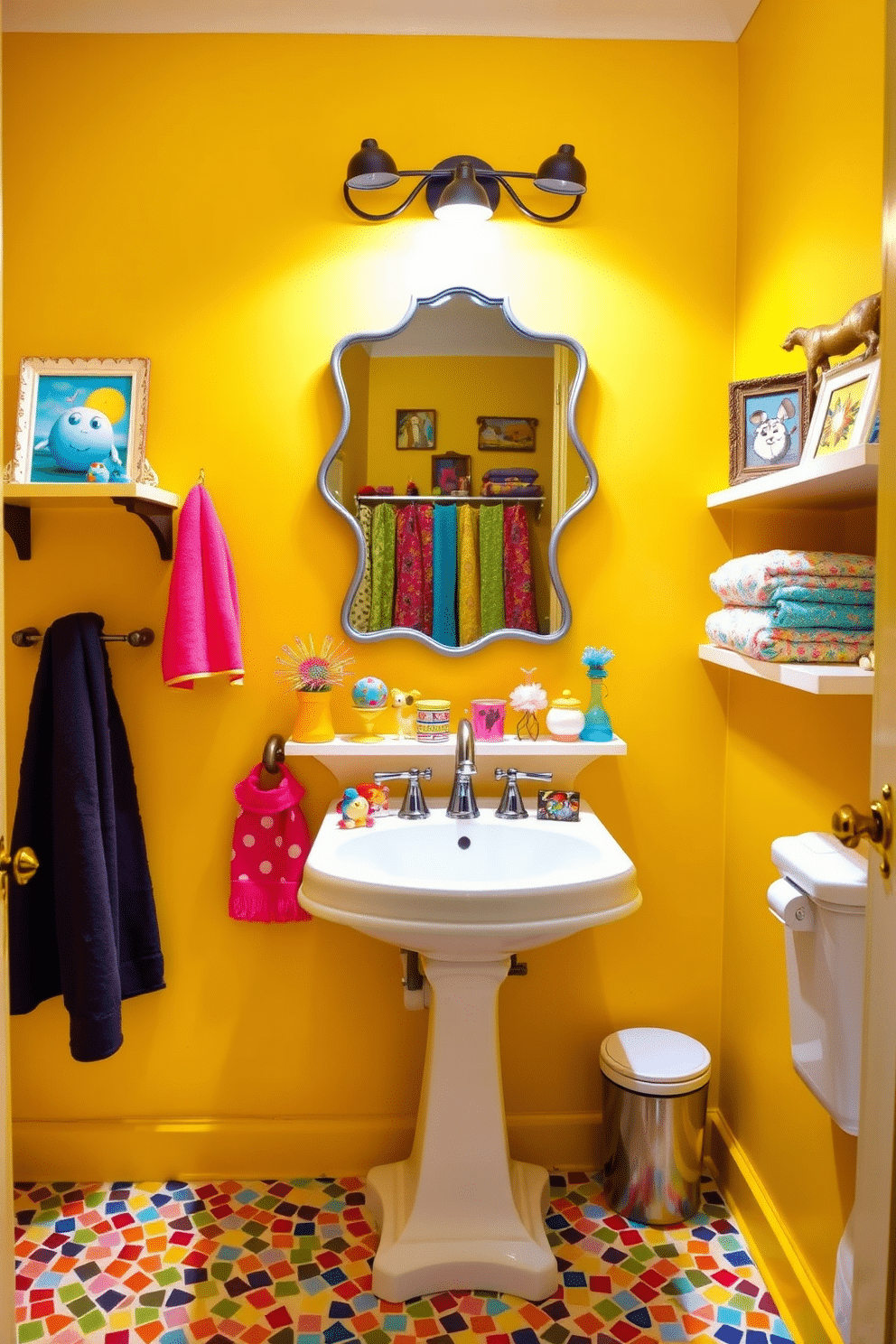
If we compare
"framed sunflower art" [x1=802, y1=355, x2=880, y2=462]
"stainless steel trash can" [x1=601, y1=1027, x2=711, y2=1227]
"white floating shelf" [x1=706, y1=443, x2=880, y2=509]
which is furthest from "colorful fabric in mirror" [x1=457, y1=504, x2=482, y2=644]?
"stainless steel trash can" [x1=601, y1=1027, x2=711, y2=1227]

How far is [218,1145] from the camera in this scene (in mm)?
2191

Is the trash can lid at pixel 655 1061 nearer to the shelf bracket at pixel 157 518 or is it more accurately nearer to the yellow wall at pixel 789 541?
the yellow wall at pixel 789 541

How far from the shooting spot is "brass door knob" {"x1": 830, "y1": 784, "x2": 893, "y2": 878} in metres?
1.05

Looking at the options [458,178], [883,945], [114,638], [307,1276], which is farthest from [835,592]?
[307,1276]

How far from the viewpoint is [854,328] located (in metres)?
1.47

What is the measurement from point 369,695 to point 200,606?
0.39m

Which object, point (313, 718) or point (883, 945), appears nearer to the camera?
point (883, 945)

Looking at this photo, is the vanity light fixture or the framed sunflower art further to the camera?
the vanity light fixture

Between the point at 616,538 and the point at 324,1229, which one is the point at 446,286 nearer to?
the point at 616,538

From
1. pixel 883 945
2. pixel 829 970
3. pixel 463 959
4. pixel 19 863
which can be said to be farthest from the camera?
pixel 463 959

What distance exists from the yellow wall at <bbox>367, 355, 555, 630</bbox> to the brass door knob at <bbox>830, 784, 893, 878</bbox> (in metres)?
1.21

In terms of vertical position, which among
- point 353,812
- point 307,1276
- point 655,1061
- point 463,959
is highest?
point 353,812

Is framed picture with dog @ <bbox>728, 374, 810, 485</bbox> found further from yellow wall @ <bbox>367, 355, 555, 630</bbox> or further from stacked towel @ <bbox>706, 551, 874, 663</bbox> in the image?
yellow wall @ <bbox>367, 355, 555, 630</bbox>

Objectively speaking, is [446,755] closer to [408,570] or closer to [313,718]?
[313,718]
